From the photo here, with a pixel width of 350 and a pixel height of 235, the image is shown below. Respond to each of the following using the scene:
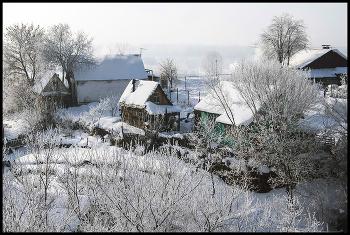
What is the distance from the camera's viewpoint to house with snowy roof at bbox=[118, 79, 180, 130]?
2500cm

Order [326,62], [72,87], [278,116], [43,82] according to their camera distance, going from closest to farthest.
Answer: [278,116] → [43,82] → [326,62] → [72,87]

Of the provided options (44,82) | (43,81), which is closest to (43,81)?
(43,81)

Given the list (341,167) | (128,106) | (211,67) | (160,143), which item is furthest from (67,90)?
(341,167)

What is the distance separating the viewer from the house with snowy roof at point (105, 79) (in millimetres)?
37594

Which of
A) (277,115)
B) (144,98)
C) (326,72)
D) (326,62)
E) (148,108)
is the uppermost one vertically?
(326,62)

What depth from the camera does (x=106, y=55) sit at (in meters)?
41.9

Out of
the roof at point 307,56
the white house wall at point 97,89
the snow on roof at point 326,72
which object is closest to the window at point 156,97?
the white house wall at point 97,89

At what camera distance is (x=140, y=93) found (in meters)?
27.0

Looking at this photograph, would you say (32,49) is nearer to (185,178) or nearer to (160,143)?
(160,143)

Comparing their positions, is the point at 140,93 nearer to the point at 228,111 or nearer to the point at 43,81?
the point at 228,111

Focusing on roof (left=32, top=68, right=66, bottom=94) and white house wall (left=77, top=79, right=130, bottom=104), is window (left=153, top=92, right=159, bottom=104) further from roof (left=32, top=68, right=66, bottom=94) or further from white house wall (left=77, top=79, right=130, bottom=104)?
roof (left=32, top=68, right=66, bottom=94)

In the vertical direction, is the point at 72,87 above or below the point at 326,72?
below

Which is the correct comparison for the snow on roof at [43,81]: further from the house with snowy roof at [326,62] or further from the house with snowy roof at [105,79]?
the house with snowy roof at [326,62]

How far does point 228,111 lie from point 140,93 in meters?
9.74
